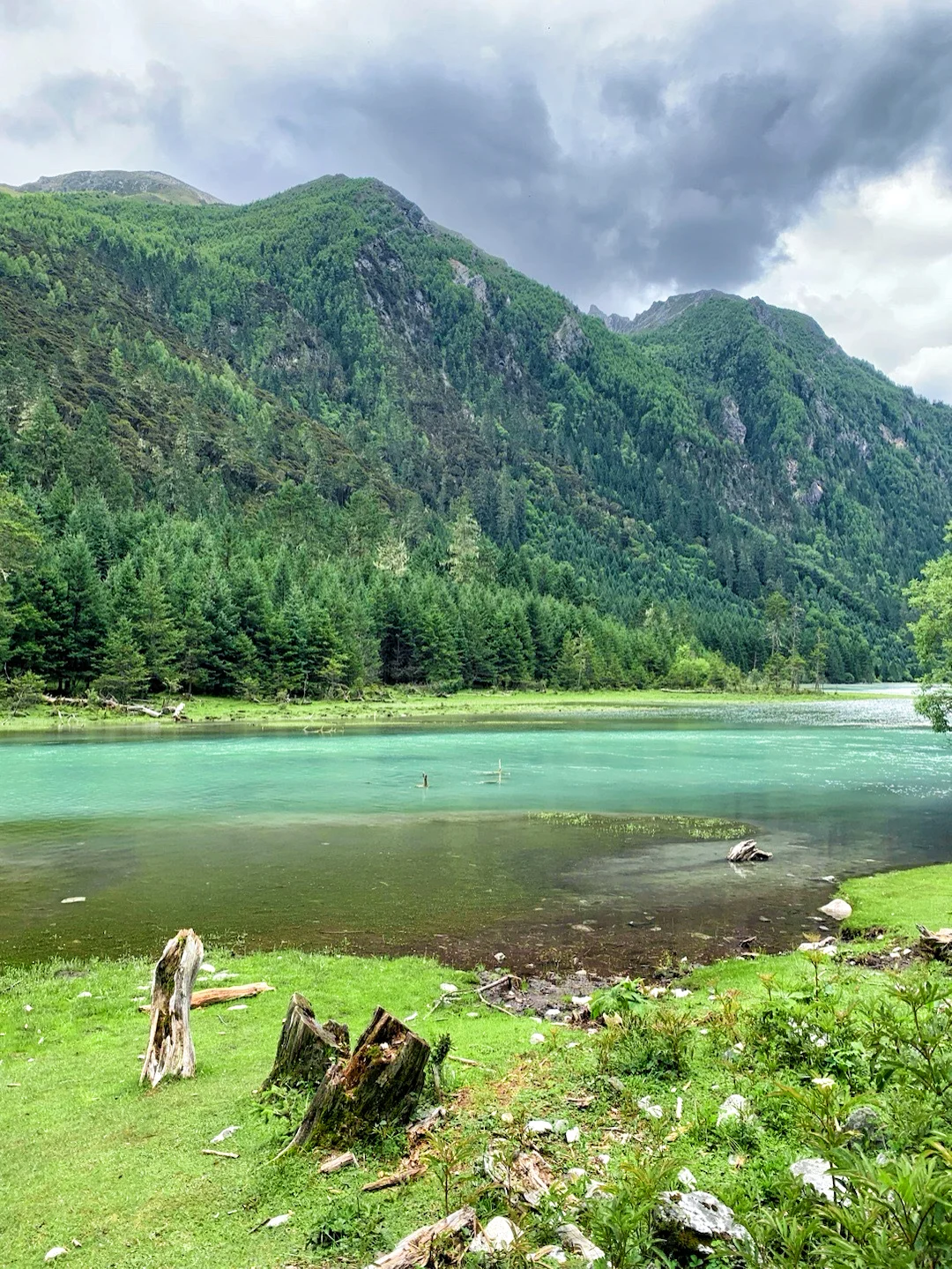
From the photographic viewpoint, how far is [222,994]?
14.1 m

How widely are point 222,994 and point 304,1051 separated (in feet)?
19.5

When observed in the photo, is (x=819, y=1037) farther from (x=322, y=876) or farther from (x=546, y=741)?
(x=546, y=741)

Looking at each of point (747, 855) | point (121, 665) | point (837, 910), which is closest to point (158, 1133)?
point (837, 910)

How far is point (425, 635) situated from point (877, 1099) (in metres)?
127

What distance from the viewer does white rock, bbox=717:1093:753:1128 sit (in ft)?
24.2

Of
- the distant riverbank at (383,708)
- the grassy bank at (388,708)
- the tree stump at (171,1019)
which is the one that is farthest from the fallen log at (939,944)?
the grassy bank at (388,708)

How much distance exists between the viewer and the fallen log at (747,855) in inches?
1051

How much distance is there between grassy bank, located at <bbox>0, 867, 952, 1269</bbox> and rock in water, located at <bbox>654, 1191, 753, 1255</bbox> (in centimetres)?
17

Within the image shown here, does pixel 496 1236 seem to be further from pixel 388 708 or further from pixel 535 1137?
pixel 388 708

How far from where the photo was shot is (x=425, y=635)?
435 ft

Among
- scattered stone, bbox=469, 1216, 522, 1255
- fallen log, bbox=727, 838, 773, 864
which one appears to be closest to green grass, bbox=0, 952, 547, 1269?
scattered stone, bbox=469, 1216, 522, 1255

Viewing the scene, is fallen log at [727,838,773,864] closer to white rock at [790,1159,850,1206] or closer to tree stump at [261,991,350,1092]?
tree stump at [261,991,350,1092]

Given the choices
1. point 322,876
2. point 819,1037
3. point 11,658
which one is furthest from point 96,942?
point 11,658

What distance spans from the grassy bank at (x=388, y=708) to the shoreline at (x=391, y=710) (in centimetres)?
9
